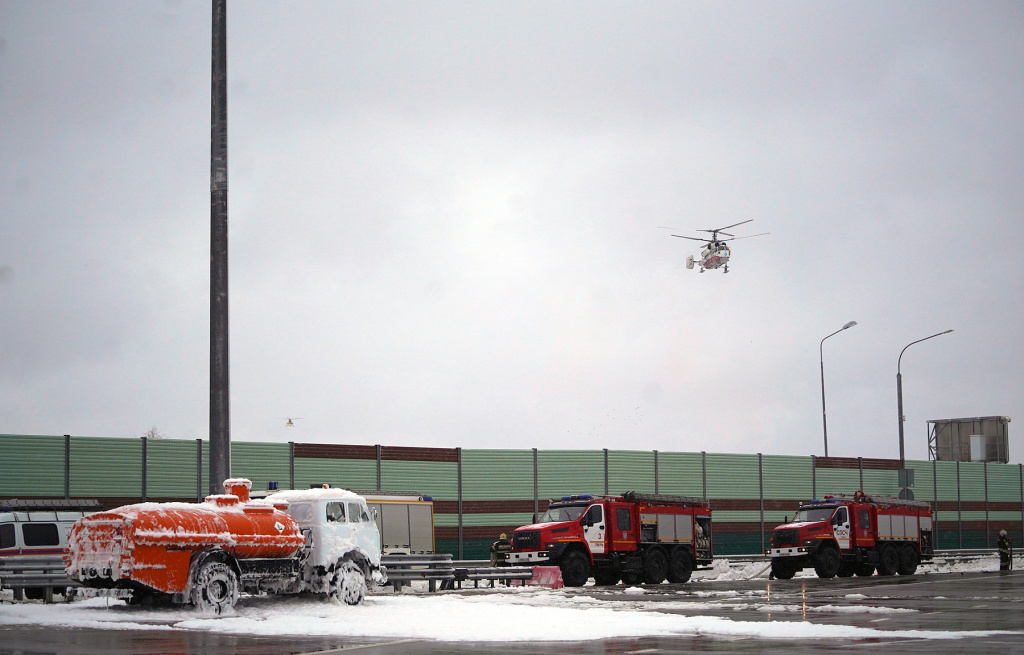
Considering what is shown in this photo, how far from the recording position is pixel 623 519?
3500cm

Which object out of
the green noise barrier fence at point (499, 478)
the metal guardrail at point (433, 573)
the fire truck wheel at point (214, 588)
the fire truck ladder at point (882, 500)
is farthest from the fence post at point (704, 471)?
the fire truck wheel at point (214, 588)

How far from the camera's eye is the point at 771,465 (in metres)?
48.8

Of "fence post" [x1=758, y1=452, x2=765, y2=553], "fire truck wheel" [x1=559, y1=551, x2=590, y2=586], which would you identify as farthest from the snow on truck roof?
"fence post" [x1=758, y1=452, x2=765, y2=553]

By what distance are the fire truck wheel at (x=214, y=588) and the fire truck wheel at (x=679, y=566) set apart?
62.6 feet

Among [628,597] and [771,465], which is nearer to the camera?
[628,597]

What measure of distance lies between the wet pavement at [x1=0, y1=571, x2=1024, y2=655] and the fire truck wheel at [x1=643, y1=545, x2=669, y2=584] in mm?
7644

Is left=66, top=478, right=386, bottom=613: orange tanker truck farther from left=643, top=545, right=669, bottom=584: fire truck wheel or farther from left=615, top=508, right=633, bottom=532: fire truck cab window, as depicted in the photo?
left=643, top=545, right=669, bottom=584: fire truck wheel

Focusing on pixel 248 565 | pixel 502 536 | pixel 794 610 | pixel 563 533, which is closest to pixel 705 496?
pixel 502 536

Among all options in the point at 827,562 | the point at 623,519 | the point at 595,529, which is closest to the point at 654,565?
the point at 623,519

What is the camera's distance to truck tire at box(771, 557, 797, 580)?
38844 mm

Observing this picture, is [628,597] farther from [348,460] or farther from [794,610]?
[348,460]

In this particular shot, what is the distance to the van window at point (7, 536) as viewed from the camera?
89.5 feet

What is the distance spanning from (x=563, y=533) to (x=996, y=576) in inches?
549

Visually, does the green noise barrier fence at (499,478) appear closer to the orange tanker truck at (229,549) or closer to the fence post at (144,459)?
the fence post at (144,459)
